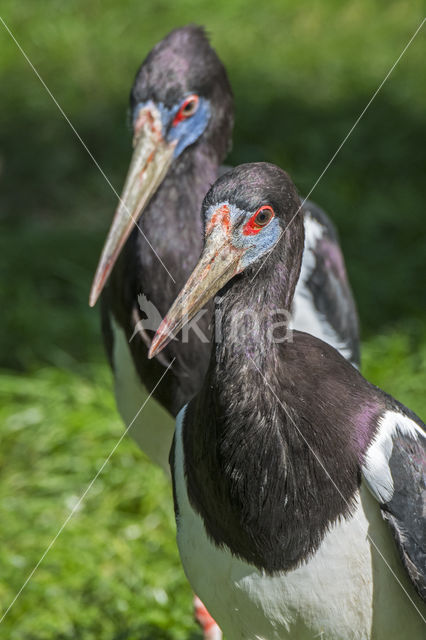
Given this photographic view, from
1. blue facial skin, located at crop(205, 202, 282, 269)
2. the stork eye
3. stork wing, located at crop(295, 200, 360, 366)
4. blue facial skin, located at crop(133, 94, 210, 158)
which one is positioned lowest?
stork wing, located at crop(295, 200, 360, 366)

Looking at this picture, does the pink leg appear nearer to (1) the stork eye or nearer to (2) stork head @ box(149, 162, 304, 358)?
(2) stork head @ box(149, 162, 304, 358)

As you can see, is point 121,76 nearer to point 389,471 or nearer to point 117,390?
point 117,390

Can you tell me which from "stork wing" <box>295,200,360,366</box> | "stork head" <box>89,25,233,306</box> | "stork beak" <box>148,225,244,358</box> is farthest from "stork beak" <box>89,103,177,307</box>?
"stork beak" <box>148,225,244,358</box>

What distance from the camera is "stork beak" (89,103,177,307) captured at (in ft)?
10.1

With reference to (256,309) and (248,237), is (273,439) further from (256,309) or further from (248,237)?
(248,237)

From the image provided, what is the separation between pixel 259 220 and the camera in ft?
7.48

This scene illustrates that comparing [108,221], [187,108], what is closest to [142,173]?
[187,108]

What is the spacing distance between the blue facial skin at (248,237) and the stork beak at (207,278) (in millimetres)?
16

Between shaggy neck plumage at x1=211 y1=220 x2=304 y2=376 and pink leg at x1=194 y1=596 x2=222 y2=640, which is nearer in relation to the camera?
shaggy neck plumage at x1=211 y1=220 x2=304 y2=376

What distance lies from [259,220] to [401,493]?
0.67 metres

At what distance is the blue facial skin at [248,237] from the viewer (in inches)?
89.3

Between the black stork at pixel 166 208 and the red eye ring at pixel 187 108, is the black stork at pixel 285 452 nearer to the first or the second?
the black stork at pixel 166 208

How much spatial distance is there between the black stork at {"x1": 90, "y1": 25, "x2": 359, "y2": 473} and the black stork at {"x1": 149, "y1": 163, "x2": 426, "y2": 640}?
0.67 metres

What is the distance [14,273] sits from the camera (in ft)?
18.3
